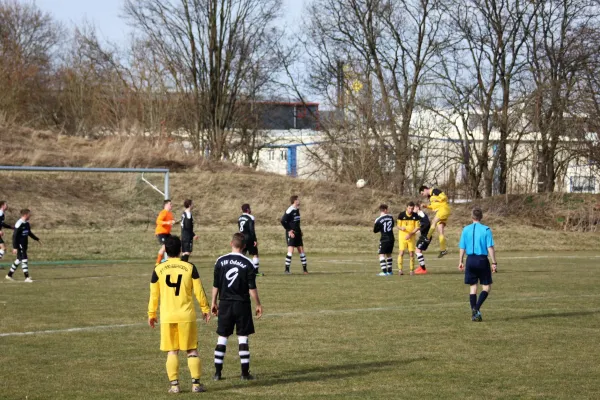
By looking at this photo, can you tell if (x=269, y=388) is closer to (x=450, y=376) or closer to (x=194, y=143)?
(x=450, y=376)

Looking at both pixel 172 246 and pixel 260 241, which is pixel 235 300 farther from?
pixel 260 241

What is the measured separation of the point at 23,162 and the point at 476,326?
3354 cm

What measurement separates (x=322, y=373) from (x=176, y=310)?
2227 millimetres

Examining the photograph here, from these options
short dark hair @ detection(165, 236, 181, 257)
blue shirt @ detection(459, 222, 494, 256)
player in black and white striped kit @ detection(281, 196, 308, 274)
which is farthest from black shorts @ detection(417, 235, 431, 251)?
short dark hair @ detection(165, 236, 181, 257)

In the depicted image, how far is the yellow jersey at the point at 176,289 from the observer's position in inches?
375

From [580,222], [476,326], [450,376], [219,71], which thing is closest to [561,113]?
[580,222]

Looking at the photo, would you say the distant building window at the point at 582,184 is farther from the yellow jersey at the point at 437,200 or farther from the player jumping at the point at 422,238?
the player jumping at the point at 422,238

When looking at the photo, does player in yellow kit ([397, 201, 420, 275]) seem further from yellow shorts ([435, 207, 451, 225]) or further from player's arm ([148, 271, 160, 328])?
player's arm ([148, 271, 160, 328])

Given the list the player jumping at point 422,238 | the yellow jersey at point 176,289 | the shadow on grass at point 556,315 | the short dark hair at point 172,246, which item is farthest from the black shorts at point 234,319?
the player jumping at point 422,238

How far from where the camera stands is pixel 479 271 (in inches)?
595

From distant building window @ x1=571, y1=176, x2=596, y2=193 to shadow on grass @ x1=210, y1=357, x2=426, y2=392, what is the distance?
1830 inches

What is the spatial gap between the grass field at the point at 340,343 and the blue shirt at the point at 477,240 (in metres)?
1.21

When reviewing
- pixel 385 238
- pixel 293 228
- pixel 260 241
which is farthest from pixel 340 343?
pixel 260 241

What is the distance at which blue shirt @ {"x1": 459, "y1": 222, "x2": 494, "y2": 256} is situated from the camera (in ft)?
49.8
